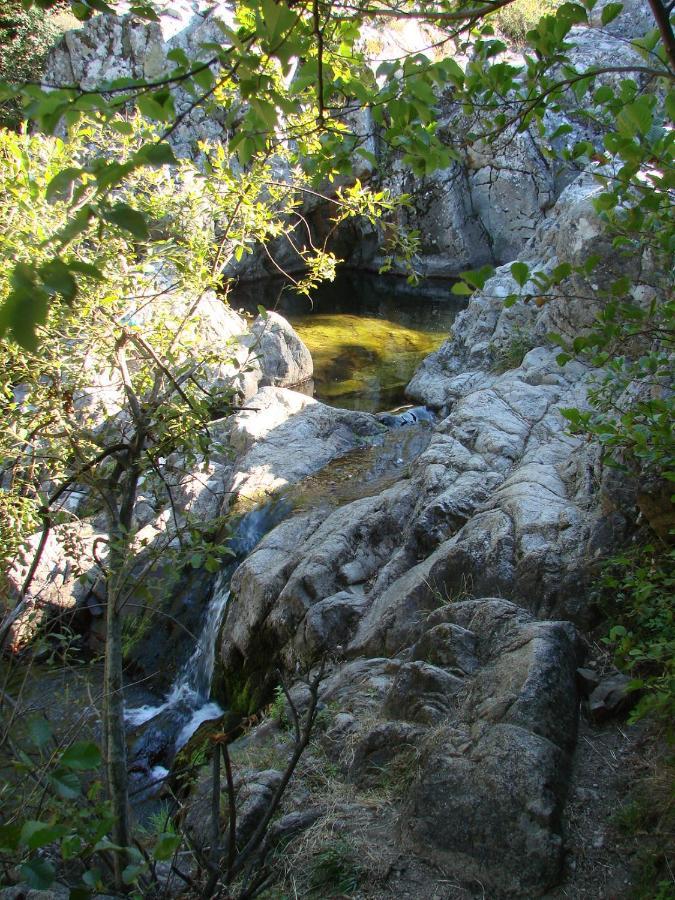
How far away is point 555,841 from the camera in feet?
8.88

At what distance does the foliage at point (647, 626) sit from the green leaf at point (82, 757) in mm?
2019

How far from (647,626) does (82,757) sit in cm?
289

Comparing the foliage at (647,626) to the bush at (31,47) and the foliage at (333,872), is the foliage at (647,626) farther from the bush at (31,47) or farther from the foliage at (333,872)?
the bush at (31,47)

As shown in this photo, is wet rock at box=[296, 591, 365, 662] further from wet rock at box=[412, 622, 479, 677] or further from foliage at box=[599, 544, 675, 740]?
foliage at box=[599, 544, 675, 740]

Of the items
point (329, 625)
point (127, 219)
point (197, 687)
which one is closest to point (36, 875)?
point (127, 219)

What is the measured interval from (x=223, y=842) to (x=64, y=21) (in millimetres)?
29280

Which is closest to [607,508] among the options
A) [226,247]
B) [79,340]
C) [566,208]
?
[226,247]

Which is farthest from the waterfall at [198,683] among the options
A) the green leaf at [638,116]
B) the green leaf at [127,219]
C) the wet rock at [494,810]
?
the green leaf at [127,219]

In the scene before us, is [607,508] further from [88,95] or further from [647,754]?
[88,95]

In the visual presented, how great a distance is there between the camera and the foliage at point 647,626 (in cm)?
271

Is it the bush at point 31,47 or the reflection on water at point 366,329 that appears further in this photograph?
the bush at point 31,47

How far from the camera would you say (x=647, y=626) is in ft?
10.6

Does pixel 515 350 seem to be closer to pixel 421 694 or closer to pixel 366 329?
pixel 421 694

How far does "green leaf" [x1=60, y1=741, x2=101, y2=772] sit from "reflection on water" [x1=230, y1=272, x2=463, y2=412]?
1112cm
